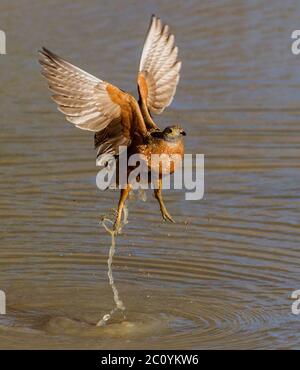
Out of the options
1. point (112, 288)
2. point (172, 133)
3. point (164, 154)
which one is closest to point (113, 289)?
point (112, 288)

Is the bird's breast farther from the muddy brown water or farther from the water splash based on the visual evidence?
the muddy brown water

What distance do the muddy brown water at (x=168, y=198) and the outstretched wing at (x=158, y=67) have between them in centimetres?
131

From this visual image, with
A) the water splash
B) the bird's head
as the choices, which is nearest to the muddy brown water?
the water splash

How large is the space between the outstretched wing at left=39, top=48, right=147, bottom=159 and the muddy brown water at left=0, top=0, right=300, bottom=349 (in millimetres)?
1327

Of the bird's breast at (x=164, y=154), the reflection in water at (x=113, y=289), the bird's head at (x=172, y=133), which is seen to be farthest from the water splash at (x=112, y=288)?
the bird's head at (x=172, y=133)

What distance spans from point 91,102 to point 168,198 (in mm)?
2543

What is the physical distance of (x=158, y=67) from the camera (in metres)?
8.57

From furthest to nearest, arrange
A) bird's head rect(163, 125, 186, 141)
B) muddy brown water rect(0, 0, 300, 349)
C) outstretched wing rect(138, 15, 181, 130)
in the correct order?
1. outstretched wing rect(138, 15, 181, 130)
2. muddy brown water rect(0, 0, 300, 349)
3. bird's head rect(163, 125, 186, 141)

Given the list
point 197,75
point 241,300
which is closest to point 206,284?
point 241,300

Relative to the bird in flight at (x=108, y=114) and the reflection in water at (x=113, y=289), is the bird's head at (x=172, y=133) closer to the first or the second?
the bird in flight at (x=108, y=114)

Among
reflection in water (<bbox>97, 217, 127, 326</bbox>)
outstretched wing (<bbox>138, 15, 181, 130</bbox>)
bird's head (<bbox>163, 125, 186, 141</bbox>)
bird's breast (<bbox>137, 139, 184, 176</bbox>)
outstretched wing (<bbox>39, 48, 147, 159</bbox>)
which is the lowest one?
reflection in water (<bbox>97, 217, 127, 326</bbox>)

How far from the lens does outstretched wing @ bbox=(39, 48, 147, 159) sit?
301 inches

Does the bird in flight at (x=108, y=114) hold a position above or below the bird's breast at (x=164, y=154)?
above

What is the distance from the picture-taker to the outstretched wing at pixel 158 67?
335 inches
